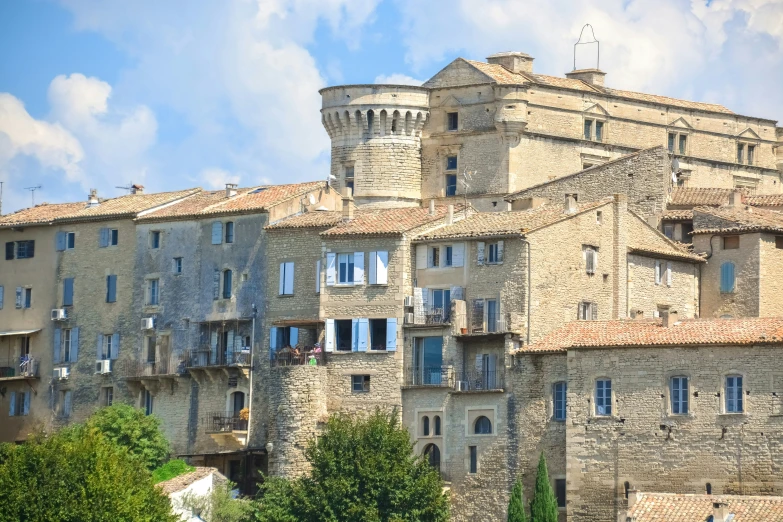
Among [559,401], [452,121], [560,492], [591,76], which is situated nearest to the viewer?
[560,492]

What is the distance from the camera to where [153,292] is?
277 feet

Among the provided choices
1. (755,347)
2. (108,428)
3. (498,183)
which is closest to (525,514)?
(755,347)

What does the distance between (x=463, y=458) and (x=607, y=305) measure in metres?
7.60

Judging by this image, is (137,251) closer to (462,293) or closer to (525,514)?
(462,293)

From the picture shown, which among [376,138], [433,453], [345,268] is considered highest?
[376,138]

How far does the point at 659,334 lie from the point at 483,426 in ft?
24.1

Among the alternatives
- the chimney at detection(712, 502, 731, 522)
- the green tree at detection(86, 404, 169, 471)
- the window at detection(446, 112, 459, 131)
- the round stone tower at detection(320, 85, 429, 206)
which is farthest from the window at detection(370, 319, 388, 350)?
the window at detection(446, 112, 459, 131)

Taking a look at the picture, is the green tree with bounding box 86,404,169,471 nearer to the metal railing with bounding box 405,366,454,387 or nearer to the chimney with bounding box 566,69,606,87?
the metal railing with bounding box 405,366,454,387

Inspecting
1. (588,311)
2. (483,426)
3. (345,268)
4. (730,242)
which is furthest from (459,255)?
(730,242)

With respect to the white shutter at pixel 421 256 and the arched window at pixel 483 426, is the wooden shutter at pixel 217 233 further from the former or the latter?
the arched window at pixel 483 426

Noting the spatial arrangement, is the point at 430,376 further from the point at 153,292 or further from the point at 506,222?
the point at 153,292

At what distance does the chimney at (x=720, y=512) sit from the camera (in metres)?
63.3

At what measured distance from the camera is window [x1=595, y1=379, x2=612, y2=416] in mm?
69000

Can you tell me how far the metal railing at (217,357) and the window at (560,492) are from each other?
14.2 m
